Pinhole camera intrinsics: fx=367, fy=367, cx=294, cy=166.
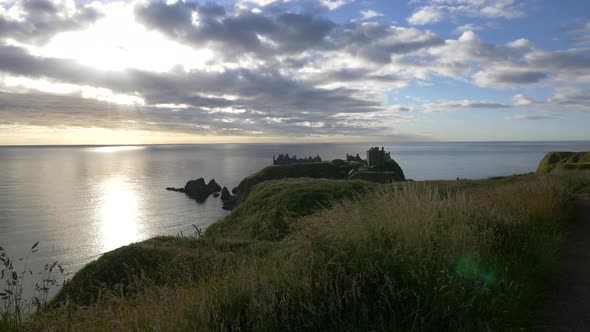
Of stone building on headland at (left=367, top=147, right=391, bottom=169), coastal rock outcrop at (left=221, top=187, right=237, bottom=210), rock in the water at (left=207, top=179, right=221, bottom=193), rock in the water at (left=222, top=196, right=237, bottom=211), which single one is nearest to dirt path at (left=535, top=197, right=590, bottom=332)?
rock in the water at (left=222, top=196, right=237, bottom=211)

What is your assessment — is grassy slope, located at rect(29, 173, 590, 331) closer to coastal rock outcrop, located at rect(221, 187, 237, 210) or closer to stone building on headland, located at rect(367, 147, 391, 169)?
coastal rock outcrop, located at rect(221, 187, 237, 210)

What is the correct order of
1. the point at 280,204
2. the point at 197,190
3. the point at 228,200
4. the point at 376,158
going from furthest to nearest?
the point at 197,190
the point at 376,158
the point at 228,200
the point at 280,204

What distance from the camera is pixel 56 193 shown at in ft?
335

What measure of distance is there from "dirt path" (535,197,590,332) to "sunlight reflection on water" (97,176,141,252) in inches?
2341

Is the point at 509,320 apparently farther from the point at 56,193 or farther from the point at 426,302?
the point at 56,193

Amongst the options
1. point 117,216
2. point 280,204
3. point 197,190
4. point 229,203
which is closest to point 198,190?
point 197,190

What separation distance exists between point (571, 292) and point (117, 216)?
3279 inches

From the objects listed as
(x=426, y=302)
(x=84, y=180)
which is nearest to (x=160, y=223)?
(x=426, y=302)

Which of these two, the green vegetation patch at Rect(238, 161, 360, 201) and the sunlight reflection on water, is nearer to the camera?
the sunlight reflection on water

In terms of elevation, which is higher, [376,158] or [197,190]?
[376,158]

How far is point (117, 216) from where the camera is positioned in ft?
255

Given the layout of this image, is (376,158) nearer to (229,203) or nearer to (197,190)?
(229,203)

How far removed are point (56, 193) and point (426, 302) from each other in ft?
391

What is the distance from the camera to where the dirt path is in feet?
17.5
